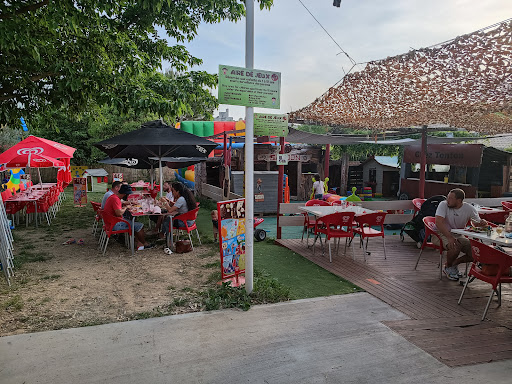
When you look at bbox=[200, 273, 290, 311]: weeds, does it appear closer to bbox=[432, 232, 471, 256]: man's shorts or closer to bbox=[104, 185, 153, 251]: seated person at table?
bbox=[432, 232, 471, 256]: man's shorts

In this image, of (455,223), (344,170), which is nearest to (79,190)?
(455,223)

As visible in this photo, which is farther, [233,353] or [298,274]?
[298,274]

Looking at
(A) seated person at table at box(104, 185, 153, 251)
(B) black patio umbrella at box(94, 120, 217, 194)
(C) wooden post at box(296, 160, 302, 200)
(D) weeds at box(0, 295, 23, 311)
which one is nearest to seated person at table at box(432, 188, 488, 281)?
(B) black patio umbrella at box(94, 120, 217, 194)

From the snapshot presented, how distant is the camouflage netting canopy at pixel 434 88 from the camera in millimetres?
5004

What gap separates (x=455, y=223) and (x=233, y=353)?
4.21 metres

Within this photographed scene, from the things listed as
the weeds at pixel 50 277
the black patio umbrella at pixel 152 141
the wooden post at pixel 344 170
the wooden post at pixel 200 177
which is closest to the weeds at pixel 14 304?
the weeds at pixel 50 277

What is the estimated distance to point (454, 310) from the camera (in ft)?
15.1

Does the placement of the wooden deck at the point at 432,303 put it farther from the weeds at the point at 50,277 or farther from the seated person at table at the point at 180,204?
the weeds at the point at 50,277

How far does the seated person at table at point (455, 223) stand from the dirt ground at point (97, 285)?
12.2 feet

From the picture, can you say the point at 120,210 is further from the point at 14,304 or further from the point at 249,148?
the point at 249,148

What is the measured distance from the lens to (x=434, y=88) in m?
6.39

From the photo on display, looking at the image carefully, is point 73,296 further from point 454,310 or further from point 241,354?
point 454,310

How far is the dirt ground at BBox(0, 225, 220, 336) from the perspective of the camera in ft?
14.0

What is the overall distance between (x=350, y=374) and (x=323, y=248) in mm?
4595
